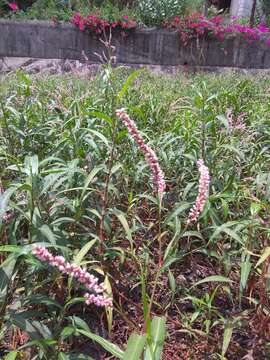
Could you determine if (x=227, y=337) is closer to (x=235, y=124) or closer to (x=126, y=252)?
(x=126, y=252)

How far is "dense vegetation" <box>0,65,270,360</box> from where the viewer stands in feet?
4.51

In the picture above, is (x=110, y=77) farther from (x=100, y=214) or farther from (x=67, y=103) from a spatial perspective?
(x=67, y=103)

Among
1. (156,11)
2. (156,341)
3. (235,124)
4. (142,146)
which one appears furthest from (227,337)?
(156,11)

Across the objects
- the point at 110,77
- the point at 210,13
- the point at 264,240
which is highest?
the point at 210,13

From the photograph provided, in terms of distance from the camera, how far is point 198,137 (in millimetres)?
2572

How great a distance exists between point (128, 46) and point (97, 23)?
798mm

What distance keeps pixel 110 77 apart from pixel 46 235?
2.70 feet

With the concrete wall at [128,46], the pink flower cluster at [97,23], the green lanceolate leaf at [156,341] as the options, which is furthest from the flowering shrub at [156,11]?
the green lanceolate leaf at [156,341]

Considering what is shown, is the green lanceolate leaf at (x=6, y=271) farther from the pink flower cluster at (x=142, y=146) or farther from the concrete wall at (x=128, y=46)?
the concrete wall at (x=128, y=46)

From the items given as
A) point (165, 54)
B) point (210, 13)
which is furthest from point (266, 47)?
point (210, 13)

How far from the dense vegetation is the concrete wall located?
252 inches

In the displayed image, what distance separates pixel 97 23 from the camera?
816cm

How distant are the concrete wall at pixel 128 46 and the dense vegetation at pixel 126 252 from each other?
21.0 ft

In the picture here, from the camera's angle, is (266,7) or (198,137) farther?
(266,7)
